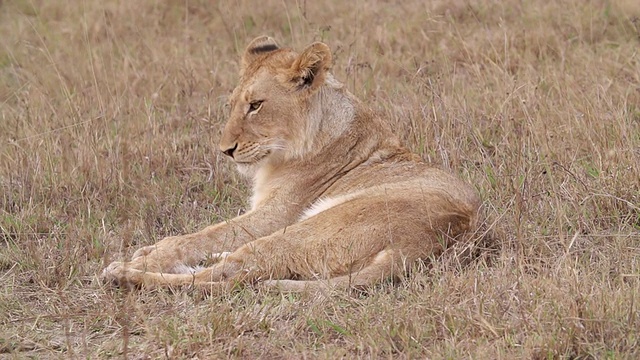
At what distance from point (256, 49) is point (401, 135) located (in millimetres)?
1237

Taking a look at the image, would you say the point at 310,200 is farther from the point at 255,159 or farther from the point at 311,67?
the point at 311,67

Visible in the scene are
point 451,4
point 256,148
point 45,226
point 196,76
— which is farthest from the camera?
point 451,4

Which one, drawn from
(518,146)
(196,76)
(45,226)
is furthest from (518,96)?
(45,226)

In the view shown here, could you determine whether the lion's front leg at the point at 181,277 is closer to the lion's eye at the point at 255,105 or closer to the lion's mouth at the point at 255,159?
the lion's mouth at the point at 255,159

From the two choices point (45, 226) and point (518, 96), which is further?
→ point (518, 96)

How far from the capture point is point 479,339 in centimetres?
365

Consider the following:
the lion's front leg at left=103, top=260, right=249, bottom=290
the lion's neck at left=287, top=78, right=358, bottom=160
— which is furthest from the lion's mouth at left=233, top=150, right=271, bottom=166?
the lion's front leg at left=103, top=260, right=249, bottom=290

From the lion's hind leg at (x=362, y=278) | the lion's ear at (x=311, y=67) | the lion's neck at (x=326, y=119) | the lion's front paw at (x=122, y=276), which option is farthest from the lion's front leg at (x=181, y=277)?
the lion's ear at (x=311, y=67)

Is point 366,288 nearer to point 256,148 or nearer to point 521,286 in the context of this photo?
point 521,286

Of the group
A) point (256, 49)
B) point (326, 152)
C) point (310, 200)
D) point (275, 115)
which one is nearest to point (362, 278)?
point (310, 200)

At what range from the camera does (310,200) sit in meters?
5.03

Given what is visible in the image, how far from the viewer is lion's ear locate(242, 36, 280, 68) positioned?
5418 millimetres

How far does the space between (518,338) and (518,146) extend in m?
2.09

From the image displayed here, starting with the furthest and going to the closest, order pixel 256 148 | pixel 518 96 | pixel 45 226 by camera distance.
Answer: pixel 518 96
pixel 45 226
pixel 256 148
